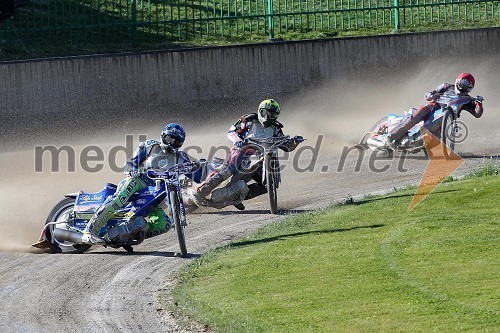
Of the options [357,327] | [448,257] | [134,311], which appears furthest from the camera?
[448,257]

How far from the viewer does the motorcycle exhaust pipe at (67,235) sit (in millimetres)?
15602

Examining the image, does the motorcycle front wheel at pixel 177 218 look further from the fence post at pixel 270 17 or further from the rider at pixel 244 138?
the fence post at pixel 270 17

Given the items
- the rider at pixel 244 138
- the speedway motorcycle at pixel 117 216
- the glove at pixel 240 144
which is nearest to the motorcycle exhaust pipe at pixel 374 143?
the rider at pixel 244 138

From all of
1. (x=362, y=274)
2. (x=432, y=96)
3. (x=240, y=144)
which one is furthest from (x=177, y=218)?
(x=432, y=96)

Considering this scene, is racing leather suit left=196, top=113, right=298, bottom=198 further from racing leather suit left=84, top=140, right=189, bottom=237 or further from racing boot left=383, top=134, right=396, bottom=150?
racing boot left=383, top=134, right=396, bottom=150

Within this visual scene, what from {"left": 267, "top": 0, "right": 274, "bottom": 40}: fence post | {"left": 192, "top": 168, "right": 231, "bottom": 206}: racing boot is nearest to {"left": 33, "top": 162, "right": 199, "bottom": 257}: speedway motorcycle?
{"left": 192, "top": 168, "right": 231, "bottom": 206}: racing boot

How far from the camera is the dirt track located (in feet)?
39.4

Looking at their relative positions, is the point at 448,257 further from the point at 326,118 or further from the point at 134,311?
the point at 326,118

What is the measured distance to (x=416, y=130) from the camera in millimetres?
22797

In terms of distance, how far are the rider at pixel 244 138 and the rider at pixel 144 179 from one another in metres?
2.39

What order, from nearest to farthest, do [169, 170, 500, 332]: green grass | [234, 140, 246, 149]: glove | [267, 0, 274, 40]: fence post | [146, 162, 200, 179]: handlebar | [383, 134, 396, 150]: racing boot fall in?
[169, 170, 500, 332]: green grass → [146, 162, 200, 179]: handlebar → [234, 140, 246, 149]: glove → [383, 134, 396, 150]: racing boot → [267, 0, 274, 40]: fence post

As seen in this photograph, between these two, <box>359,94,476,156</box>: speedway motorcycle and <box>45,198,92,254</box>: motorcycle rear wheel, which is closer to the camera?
<box>45,198,92,254</box>: motorcycle rear wheel

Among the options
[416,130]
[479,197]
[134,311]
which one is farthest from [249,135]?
[134,311]

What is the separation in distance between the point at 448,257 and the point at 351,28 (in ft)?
62.2
